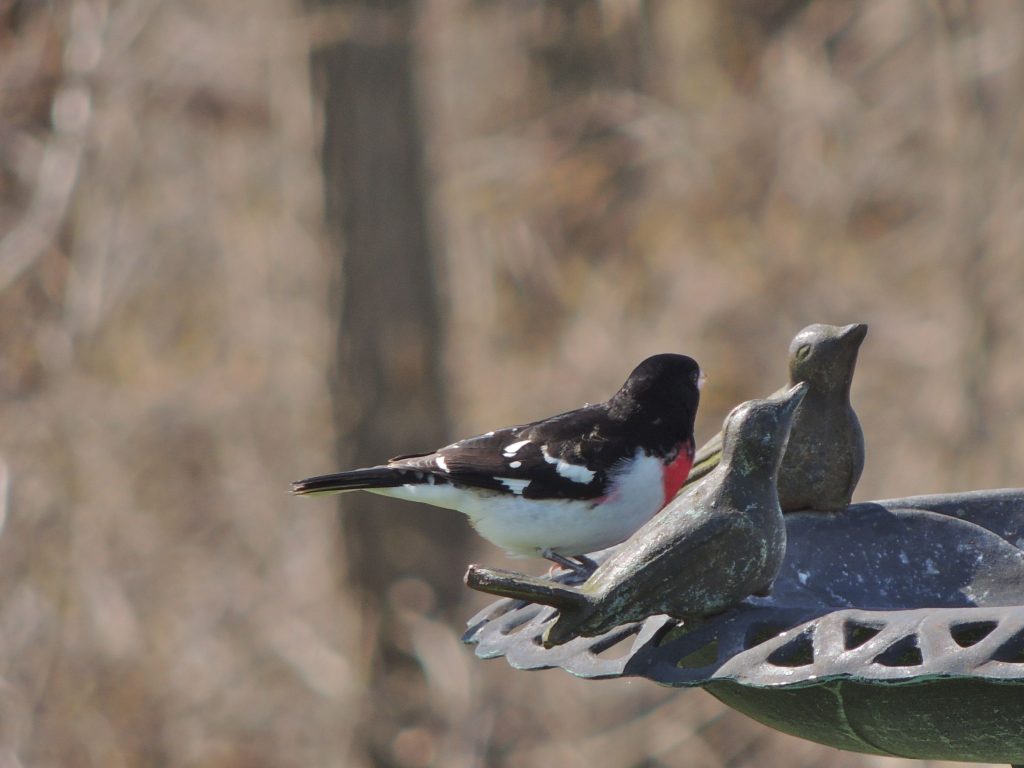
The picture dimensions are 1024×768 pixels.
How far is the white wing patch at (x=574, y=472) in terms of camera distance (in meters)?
3.25

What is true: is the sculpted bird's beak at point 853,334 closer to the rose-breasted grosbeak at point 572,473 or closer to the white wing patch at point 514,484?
the rose-breasted grosbeak at point 572,473

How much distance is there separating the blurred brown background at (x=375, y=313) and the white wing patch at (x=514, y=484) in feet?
14.0

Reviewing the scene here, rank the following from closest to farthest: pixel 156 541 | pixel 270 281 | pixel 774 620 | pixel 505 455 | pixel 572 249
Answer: pixel 774 620 < pixel 505 455 < pixel 156 541 < pixel 270 281 < pixel 572 249

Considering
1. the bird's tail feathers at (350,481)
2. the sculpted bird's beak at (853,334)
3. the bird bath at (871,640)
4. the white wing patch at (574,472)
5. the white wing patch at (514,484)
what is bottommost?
the bird bath at (871,640)

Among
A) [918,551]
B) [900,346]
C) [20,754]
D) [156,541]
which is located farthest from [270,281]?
[918,551]

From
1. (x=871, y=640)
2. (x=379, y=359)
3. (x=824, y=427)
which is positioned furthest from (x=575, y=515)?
(x=379, y=359)

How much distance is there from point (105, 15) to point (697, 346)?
442 cm

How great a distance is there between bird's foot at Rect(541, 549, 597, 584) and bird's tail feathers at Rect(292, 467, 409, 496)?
0.43 m

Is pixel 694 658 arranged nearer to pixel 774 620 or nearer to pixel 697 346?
pixel 774 620

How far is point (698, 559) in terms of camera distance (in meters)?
2.14

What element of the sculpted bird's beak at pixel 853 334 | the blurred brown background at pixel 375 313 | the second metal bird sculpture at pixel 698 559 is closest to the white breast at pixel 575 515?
the sculpted bird's beak at pixel 853 334

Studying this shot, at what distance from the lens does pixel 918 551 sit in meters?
2.75

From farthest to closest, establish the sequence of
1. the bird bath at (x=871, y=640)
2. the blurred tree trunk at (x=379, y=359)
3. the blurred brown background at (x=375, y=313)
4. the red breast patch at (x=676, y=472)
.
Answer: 1. the blurred tree trunk at (x=379, y=359)
2. the blurred brown background at (x=375, y=313)
3. the red breast patch at (x=676, y=472)
4. the bird bath at (x=871, y=640)

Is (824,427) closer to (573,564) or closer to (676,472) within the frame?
(676,472)
